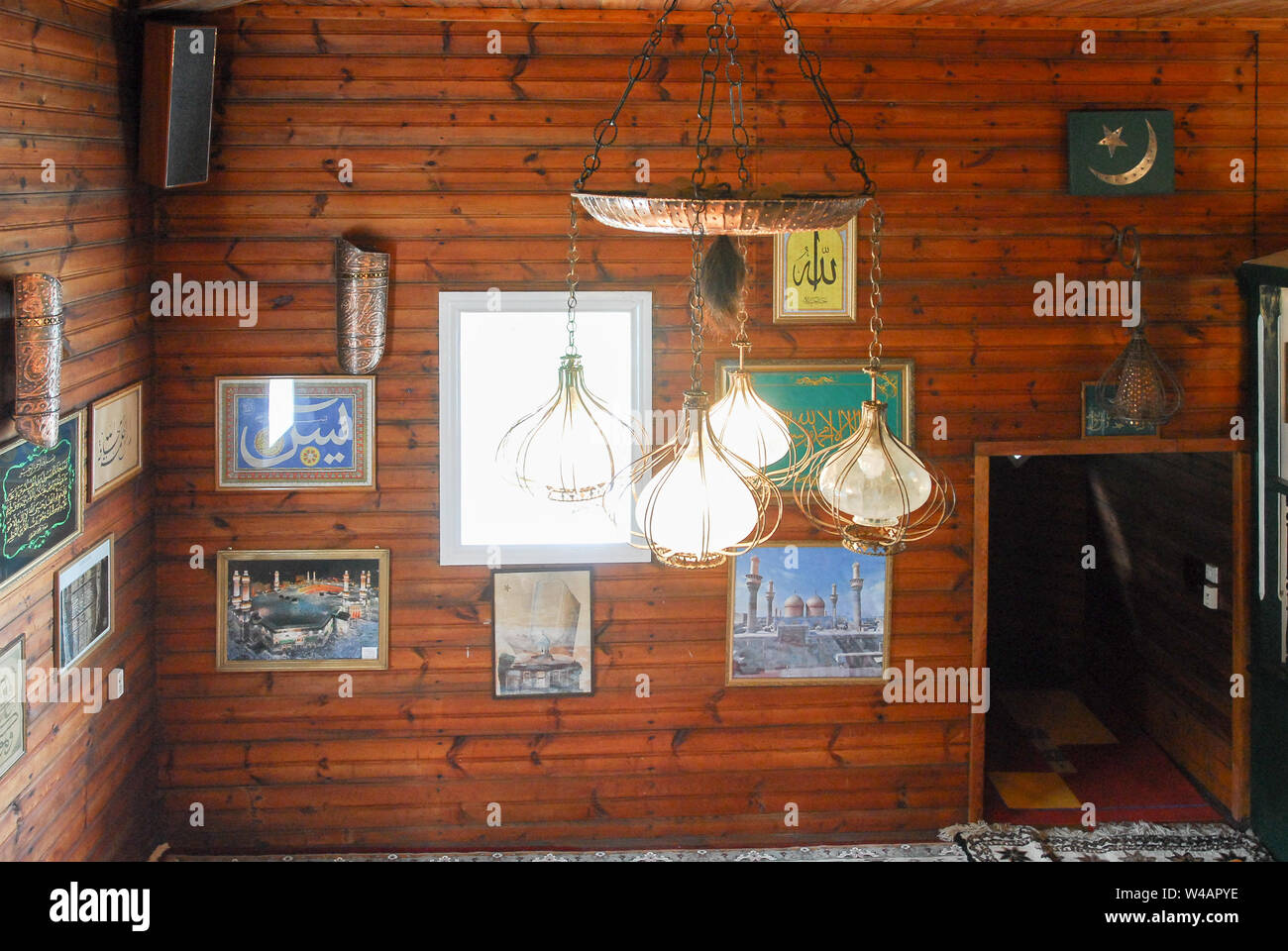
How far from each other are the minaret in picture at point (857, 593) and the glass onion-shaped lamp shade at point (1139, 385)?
1350 mm

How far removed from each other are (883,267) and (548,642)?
225 cm

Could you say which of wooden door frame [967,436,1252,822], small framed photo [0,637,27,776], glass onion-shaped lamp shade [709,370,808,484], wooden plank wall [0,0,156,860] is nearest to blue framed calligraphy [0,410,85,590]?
wooden plank wall [0,0,156,860]

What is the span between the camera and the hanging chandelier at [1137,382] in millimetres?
5293

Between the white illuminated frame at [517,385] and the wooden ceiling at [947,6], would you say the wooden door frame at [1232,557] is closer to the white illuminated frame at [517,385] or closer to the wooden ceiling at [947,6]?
the white illuminated frame at [517,385]

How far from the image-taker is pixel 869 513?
2521mm

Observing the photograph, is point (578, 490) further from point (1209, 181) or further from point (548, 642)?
point (1209, 181)

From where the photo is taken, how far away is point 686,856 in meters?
5.50

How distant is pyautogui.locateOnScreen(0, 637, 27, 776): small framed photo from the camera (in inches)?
151

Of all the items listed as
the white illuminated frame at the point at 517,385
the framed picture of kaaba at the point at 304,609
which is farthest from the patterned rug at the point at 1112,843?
the framed picture of kaaba at the point at 304,609

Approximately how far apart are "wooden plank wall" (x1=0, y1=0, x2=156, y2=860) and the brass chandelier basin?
97.6 inches

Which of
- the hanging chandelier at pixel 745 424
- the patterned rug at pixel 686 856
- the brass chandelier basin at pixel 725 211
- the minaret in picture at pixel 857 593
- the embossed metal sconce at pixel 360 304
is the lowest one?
the patterned rug at pixel 686 856

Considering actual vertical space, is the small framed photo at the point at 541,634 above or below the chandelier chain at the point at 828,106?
below

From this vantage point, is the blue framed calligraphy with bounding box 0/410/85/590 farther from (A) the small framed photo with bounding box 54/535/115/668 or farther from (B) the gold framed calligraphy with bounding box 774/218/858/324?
(B) the gold framed calligraphy with bounding box 774/218/858/324

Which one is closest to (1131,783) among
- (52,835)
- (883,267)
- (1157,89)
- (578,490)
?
(883,267)
